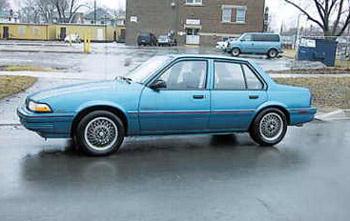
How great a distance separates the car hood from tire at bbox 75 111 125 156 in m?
0.34

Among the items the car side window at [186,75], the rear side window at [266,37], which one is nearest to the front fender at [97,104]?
the car side window at [186,75]

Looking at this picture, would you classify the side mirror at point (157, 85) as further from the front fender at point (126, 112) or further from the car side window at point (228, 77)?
the car side window at point (228, 77)

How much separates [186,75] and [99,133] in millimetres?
1686

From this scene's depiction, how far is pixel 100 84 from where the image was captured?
25.1 ft

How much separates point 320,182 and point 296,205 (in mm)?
1086

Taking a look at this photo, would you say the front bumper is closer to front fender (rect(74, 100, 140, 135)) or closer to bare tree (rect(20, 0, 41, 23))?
front fender (rect(74, 100, 140, 135))

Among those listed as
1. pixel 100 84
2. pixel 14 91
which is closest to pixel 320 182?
pixel 100 84

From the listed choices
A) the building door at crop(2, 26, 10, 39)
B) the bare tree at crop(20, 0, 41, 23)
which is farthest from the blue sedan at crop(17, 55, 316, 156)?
the bare tree at crop(20, 0, 41, 23)

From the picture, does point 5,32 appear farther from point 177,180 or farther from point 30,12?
point 177,180

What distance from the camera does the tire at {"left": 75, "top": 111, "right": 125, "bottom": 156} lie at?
7.16 metres

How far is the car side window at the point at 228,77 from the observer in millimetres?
8051

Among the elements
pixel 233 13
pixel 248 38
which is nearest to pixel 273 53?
pixel 248 38

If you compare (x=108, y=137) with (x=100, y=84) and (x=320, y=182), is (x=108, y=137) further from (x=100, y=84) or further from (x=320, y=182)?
(x=320, y=182)

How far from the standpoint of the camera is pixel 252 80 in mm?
8312
